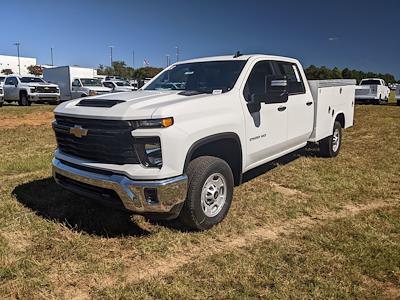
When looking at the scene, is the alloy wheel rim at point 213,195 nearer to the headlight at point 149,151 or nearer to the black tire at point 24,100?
the headlight at point 149,151

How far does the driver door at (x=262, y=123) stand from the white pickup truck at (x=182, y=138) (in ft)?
0.04

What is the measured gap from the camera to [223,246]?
3.60 meters

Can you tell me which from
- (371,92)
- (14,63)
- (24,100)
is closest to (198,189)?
(24,100)

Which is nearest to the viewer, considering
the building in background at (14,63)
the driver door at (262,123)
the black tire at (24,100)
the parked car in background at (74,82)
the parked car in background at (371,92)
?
the driver door at (262,123)

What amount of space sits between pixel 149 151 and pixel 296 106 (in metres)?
2.97

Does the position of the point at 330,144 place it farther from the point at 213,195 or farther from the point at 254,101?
the point at 213,195

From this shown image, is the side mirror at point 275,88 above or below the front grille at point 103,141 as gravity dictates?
above

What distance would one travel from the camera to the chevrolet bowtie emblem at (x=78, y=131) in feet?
11.6

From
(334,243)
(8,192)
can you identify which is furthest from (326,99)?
(8,192)

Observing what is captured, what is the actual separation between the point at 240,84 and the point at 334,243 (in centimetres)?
203

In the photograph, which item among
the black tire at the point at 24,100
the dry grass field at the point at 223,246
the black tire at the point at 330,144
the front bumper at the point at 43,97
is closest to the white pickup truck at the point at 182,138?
the dry grass field at the point at 223,246

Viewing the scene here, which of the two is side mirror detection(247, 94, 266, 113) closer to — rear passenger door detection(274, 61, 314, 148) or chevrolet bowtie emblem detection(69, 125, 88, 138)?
rear passenger door detection(274, 61, 314, 148)

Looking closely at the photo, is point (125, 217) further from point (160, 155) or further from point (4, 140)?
point (4, 140)

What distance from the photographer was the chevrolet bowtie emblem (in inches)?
139
